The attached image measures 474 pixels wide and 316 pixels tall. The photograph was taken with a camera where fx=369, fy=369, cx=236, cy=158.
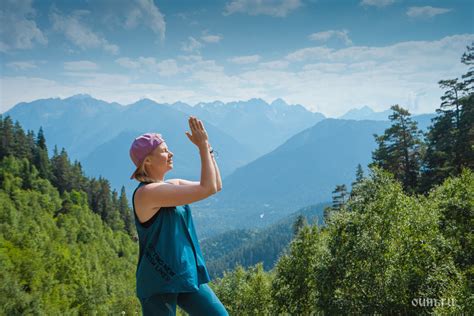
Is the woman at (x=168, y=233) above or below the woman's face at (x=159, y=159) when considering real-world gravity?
below

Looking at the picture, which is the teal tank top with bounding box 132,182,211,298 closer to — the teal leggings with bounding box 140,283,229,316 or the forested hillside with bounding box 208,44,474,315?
the teal leggings with bounding box 140,283,229,316

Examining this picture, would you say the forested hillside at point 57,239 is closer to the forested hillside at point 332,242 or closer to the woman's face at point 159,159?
the forested hillside at point 332,242

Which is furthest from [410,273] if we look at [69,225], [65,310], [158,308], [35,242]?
[69,225]

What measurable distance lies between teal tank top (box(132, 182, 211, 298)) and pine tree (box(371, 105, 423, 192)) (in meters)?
41.6

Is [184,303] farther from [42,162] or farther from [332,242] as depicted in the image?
[42,162]

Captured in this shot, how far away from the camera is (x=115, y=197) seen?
101 metres

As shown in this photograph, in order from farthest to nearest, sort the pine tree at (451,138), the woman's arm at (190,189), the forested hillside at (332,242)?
1. the pine tree at (451,138)
2. the forested hillside at (332,242)
3. the woman's arm at (190,189)

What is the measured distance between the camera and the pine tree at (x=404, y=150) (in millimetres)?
41812

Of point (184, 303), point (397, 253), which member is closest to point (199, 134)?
point (184, 303)

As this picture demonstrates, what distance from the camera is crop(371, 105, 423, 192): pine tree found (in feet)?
137

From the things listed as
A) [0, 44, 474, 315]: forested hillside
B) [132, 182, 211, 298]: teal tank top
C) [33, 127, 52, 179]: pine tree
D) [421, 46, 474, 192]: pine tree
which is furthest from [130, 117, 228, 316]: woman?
[33, 127, 52, 179]: pine tree

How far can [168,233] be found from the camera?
3.49 meters

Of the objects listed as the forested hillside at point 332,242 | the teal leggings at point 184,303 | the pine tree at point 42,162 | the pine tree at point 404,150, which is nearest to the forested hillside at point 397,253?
the forested hillside at point 332,242

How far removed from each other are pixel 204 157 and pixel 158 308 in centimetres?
152
